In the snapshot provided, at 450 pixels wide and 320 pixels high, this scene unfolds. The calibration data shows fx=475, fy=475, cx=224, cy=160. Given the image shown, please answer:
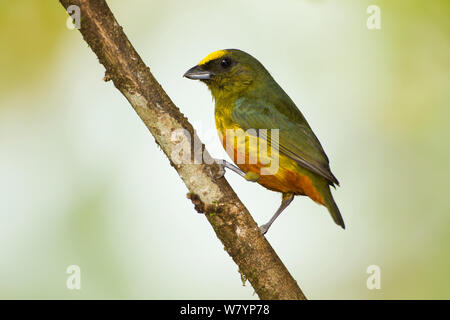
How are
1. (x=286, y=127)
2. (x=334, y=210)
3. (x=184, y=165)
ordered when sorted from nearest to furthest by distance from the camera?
(x=184, y=165) < (x=334, y=210) < (x=286, y=127)

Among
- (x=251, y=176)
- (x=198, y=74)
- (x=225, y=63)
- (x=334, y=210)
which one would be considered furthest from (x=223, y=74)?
(x=334, y=210)

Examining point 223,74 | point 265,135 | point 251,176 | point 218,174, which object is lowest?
point 251,176

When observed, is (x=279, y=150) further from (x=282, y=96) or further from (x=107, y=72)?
(x=107, y=72)

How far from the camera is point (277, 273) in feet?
9.92

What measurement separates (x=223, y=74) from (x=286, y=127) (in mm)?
768

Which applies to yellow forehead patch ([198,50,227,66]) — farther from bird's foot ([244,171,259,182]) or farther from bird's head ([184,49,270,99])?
bird's foot ([244,171,259,182])

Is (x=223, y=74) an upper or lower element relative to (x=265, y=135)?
upper

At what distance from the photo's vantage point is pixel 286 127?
391 centimetres

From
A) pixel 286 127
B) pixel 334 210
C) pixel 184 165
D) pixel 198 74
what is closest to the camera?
pixel 184 165

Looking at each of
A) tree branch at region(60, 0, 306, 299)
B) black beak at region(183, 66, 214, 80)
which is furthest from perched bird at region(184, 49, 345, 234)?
tree branch at region(60, 0, 306, 299)

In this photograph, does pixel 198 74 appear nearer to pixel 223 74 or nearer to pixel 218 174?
→ pixel 223 74

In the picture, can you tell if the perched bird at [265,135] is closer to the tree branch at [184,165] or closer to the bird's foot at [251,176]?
the bird's foot at [251,176]
